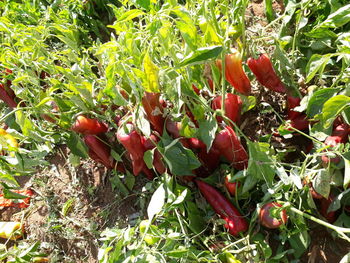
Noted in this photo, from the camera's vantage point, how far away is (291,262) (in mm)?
1580

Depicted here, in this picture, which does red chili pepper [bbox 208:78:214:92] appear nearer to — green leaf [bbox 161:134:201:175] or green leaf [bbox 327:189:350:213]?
green leaf [bbox 161:134:201:175]

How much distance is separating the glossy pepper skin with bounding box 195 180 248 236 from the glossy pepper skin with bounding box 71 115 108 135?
1.52 feet

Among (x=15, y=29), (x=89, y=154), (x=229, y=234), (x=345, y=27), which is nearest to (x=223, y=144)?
(x=229, y=234)

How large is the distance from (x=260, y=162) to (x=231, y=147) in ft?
0.49

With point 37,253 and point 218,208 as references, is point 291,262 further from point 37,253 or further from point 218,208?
point 37,253

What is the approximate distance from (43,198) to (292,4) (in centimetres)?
154

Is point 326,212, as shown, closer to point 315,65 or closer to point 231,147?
point 231,147

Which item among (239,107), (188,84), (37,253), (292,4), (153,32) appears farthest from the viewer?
(37,253)

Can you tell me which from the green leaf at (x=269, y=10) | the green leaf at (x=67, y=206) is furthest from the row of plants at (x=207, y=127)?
the green leaf at (x=67, y=206)

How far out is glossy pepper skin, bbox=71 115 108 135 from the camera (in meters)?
1.71

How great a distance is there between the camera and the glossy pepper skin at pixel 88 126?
5.62 feet

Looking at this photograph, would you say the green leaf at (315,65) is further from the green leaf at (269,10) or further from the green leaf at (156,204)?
the green leaf at (156,204)

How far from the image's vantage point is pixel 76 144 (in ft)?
5.98

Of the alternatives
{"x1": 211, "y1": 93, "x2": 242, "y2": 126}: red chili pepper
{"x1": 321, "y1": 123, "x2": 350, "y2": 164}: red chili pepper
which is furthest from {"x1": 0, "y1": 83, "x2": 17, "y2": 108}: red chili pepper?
{"x1": 321, "y1": 123, "x2": 350, "y2": 164}: red chili pepper
